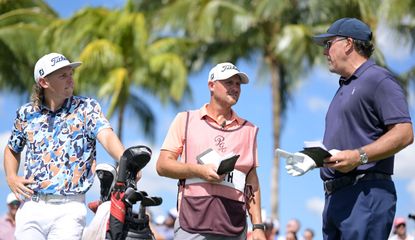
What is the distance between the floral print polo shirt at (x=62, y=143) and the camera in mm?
6793

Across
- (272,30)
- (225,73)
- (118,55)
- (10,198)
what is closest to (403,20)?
(272,30)

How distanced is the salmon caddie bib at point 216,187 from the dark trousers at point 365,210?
102 centimetres

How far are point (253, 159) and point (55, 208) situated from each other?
154cm

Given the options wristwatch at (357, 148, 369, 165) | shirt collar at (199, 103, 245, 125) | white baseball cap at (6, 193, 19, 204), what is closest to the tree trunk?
white baseball cap at (6, 193, 19, 204)

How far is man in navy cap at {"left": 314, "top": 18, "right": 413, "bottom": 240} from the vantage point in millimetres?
5758

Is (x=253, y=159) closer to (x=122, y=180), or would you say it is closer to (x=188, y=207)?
(x=188, y=207)

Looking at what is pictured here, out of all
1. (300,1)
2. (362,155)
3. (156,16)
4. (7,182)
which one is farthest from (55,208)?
(156,16)

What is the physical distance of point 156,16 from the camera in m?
34.8

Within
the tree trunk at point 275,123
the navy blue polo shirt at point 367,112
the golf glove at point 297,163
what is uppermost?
the tree trunk at point 275,123

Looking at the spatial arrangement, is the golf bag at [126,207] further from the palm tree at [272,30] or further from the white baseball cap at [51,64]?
the palm tree at [272,30]

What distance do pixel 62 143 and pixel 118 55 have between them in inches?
950

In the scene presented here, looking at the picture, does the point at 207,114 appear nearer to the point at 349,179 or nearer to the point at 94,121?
the point at 94,121

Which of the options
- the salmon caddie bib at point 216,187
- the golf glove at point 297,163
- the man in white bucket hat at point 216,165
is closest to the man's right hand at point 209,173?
the man in white bucket hat at point 216,165

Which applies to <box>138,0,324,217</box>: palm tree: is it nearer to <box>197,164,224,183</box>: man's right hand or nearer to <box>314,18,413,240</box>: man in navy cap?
<box>197,164,224,183</box>: man's right hand
